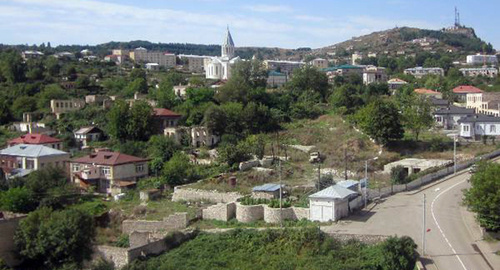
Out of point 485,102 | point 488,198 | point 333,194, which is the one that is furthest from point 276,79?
point 488,198

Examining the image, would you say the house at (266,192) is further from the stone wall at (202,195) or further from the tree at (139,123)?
the tree at (139,123)

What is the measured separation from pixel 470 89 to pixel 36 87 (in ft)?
136

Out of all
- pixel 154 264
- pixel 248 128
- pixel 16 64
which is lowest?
pixel 154 264

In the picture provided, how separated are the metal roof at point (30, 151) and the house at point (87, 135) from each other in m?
5.37

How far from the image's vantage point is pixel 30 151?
3578 centimetres

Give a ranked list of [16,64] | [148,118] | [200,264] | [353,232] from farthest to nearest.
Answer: [16,64]
[148,118]
[353,232]
[200,264]

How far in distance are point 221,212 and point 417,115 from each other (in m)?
16.6

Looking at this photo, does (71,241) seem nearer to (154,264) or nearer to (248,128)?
(154,264)

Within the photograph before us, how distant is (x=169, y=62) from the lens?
111312 mm

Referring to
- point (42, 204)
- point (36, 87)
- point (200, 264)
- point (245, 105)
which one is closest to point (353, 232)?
point (200, 264)

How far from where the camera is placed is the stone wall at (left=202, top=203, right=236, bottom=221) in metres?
23.8

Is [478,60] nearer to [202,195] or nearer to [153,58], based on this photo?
[153,58]

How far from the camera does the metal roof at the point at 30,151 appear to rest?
35.5 m

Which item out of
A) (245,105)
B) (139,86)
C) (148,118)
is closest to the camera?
(148,118)
